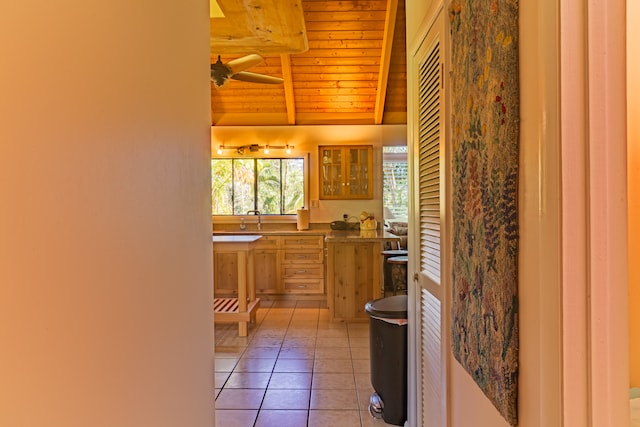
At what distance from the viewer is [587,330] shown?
64cm

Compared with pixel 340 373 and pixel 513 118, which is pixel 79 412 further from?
pixel 340 373

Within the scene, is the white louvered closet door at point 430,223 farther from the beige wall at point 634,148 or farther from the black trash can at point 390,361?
the beige wall at point 634,148

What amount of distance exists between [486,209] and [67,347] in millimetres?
926

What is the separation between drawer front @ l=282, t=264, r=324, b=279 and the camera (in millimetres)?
5250

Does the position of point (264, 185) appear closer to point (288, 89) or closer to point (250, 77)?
point (288, 89)

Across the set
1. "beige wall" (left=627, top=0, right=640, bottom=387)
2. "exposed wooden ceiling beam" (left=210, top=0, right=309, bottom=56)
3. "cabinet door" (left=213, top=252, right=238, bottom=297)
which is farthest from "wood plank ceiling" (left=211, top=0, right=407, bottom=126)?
"beige wall" (left=627, top=0, right=640, bottom=387)

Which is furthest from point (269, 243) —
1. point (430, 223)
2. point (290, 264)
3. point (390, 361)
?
point (430, 223)

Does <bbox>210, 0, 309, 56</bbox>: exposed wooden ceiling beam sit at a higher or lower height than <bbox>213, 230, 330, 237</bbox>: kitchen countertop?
higher

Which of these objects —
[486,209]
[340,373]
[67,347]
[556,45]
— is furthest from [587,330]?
[340,373]

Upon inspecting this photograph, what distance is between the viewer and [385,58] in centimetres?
490

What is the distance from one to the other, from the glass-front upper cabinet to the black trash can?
359cm

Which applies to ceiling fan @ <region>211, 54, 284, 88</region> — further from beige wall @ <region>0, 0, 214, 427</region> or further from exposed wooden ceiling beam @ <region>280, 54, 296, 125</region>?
beige wall @ <region>0, 0, 214, 427</region>

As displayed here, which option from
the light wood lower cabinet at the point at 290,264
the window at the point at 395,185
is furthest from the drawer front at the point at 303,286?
the window at the point at 395,185

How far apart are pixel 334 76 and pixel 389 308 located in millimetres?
4050
